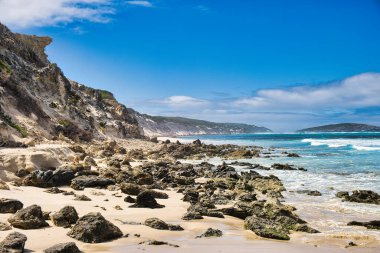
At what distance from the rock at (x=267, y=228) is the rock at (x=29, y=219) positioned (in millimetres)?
5519

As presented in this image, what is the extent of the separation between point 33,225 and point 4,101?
2999 centimetres

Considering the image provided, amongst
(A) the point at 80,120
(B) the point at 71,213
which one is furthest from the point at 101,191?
(A) the point at 80,120

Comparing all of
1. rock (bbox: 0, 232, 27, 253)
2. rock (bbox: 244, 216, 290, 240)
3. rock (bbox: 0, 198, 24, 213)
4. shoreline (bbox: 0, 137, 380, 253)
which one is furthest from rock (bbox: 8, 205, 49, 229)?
rock (bbox: 244, 216, 290, 240)

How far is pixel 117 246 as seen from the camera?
337 inches

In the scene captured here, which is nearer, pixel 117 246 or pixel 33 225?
pixel 117 246

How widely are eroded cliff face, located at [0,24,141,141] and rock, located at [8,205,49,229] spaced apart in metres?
14.0

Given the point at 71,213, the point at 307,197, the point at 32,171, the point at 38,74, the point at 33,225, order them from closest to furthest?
the point at 33,225, the point at 71,213, the point at 32,171, the point at 307,197, the point at 38,74

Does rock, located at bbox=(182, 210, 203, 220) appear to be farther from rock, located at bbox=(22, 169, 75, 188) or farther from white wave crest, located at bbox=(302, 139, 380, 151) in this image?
white wave crest, located at bbox=(302, 139, 380, 151)

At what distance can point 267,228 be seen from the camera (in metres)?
11.1

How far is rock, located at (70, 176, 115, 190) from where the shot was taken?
16.5 m

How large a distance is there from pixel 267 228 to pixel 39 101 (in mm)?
37957

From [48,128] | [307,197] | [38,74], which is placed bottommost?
[307,197]

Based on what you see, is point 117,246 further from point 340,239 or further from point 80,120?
point 80,120

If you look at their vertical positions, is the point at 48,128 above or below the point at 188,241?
above
